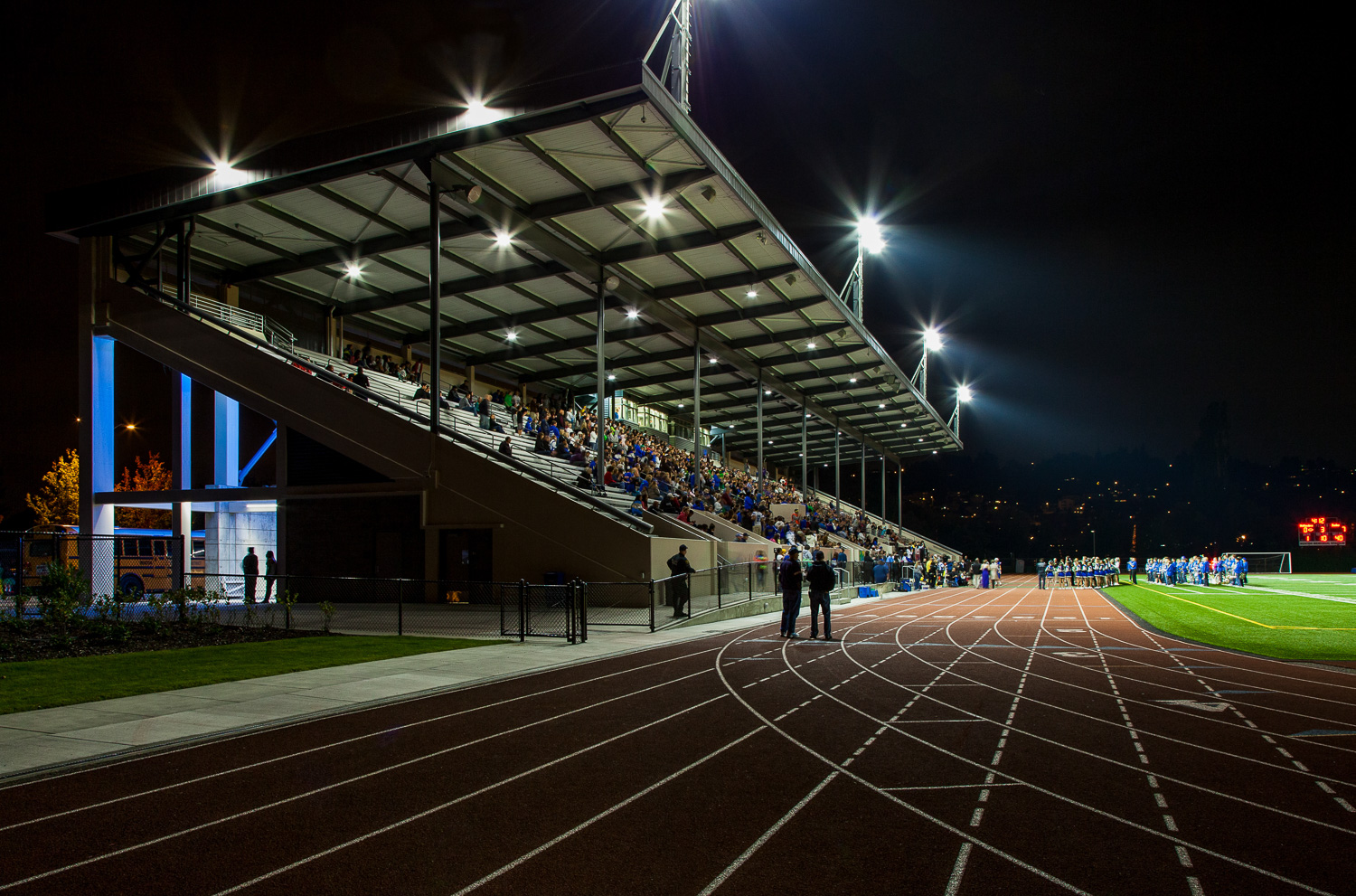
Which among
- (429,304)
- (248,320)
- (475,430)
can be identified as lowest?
(475,430)

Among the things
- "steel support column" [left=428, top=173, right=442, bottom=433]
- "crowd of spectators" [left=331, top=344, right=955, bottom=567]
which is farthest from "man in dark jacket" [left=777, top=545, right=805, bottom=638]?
"steel support column" [left=428, top=173, right=442, bottom=433]

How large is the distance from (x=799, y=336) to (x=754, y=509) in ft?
28.8

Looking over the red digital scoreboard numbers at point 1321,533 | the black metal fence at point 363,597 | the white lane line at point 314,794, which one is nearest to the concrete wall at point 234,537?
the black metal fence at point 363,597

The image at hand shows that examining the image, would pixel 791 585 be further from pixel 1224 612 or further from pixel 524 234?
pixel 524 234

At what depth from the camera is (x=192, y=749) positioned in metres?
8.08

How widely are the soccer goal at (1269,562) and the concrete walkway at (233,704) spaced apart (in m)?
60.1

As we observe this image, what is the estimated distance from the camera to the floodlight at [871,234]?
42.9 m

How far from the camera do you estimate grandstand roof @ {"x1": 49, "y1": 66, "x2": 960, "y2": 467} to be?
2388 cm

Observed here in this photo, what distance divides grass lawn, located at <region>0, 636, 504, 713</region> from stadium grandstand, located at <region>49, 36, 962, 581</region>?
9736 millimetres

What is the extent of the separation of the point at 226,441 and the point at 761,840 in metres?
29.0

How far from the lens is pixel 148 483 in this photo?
58.0 meters

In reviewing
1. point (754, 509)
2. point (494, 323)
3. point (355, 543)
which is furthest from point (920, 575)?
point (355, 543)

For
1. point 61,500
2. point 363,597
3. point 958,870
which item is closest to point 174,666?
point 958,870

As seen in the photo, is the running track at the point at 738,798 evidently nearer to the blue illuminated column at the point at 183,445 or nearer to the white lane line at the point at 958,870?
the white lane line at the point at 958,870
